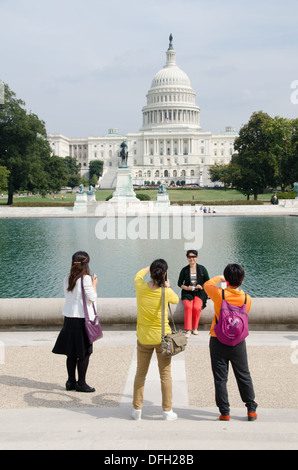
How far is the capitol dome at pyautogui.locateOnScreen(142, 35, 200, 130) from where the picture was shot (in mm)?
140125

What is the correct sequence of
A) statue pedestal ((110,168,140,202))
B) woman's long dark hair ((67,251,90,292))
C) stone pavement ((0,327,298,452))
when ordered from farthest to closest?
statue pedestal ((110,168,140,202))
woman's long dark hair ((67,251,90,292))
stone pavement ((0,327,298,452))

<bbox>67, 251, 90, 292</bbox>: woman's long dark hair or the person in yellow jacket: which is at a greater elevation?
<bbox>67, 251, 90, 292</bbox>: woman's long dark hair

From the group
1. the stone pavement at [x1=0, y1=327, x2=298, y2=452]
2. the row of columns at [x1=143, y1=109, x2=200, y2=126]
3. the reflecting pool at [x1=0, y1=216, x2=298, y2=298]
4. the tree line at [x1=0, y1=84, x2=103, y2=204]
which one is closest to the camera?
the stone pavement at [x1=0, y1=327, x2=298, y2=452]

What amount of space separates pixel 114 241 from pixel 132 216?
55.2ft

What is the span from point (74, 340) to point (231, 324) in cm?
169

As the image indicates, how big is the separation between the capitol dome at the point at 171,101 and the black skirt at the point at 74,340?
139m

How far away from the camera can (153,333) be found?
14.6ft

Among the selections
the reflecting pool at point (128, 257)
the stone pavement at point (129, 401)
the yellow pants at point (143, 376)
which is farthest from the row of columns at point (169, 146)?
the yellow pants at point (143, 376)

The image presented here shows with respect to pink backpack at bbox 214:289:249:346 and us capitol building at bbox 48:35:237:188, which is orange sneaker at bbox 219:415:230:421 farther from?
us capitol building at bbox 48:35:237:188

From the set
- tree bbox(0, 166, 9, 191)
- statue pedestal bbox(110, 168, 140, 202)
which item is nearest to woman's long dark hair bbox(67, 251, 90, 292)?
statue pedestal bbox(110, 168, 140, 202)

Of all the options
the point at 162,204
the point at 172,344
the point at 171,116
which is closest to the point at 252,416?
the point at 172,344

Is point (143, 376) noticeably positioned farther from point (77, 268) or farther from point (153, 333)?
point (77, 268)

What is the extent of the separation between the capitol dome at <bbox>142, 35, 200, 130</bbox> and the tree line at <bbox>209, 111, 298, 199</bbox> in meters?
88.2

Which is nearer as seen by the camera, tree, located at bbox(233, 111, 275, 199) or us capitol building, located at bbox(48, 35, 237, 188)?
tree, located at bbox(233, 111, 275, 199)
